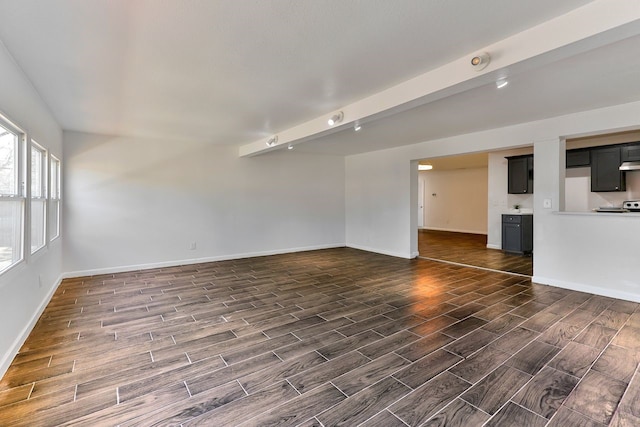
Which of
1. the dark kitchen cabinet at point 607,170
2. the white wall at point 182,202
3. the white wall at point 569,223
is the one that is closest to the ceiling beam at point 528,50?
the white wall at point 569,223

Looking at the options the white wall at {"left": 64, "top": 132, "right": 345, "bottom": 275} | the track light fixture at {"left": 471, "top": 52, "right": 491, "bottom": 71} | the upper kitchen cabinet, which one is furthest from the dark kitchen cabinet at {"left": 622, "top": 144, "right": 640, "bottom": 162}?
the white wall at {"left": 64, "top": 132, "right": 345, "bottom": 275}

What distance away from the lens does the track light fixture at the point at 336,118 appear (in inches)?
143

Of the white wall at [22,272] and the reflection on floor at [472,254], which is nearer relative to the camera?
the white wall at [22,272]

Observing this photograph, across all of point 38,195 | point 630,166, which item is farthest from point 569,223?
point 38,195

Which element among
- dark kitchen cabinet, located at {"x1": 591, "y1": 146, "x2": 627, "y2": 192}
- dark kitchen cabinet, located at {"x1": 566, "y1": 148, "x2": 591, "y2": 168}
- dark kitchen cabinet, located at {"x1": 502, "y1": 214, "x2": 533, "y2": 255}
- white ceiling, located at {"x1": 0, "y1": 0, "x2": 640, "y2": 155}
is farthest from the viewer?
dark kitchen cabinet, located at {"x1": 502, "y1": 214, "x2": 533, "y2": 255}

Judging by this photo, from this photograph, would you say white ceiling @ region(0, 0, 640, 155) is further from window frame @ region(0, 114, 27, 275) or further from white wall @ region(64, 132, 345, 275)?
white wall @ region(64, 132, 345, 275)

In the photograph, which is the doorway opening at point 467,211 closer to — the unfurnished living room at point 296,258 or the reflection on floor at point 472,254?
the reflection on floor at point 472,254

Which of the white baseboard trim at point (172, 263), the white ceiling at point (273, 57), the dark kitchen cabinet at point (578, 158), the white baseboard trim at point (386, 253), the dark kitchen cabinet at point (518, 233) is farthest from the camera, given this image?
the dark kitchen cabinet at point (518, 233)

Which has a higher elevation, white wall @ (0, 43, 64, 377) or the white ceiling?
the white ceiling

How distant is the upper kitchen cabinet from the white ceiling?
127 inches

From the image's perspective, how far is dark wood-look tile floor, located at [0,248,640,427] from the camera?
5.84 feet

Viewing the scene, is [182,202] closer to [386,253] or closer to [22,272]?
[22,272]

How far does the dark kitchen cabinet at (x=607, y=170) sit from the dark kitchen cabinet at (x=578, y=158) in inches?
3.6

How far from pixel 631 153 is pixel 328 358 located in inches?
254
